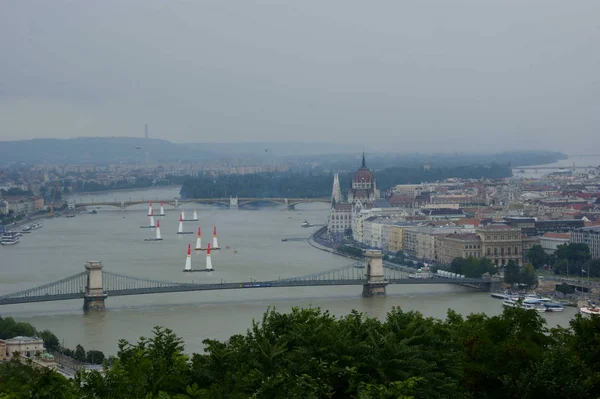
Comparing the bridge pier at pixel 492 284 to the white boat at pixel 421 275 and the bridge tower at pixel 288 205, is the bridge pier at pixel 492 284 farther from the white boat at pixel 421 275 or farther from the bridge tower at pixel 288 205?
the bridge tower at pixel 288 205

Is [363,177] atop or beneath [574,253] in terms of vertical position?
atop

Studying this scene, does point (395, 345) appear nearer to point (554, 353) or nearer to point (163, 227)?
point (554, 353)

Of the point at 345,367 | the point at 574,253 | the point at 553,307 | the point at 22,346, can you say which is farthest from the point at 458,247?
the point at 345,367

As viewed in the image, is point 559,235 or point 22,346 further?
point 559,235

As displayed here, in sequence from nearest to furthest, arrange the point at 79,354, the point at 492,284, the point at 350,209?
the point at 79,354 < the point at 492,284 < the point at 350,209

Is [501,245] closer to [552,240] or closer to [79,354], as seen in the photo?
[552,240]

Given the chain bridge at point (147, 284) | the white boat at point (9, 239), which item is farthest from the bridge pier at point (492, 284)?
the white boat at point (9, 239)
